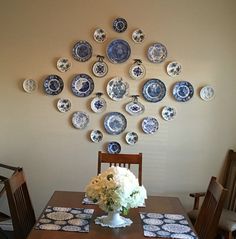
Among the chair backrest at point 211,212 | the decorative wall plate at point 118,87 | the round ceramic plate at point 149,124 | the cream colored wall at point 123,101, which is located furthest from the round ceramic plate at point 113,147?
the chair backrest at point 211,212

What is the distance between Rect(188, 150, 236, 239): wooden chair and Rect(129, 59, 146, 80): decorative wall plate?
115cm

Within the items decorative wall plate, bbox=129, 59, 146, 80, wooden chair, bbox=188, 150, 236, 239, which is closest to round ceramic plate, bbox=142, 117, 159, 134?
decorative wall plate, bbox=129, 59, 146, 80

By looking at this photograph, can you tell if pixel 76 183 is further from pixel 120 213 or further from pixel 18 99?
pixel 120 213

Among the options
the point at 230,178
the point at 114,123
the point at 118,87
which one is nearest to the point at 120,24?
the point at 118,87

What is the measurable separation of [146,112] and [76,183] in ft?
3.28

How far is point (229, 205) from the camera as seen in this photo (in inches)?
126

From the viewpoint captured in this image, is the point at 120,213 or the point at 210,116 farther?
the point at 210,116

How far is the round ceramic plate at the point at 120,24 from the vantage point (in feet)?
10.6

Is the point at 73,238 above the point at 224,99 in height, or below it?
below

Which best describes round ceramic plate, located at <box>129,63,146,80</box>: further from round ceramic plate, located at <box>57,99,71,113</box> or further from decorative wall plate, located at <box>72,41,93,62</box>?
round ceramic plate, located at <box>57,99,71,113</box>

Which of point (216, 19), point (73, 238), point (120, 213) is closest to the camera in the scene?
point (73, 238)

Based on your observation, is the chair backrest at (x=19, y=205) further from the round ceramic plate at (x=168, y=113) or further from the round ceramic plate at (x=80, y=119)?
the round ceramic plate at (x=168, y=113)

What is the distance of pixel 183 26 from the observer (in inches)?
127

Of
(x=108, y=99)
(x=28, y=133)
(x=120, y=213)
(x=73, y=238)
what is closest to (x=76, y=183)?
(x=28, y=133)
